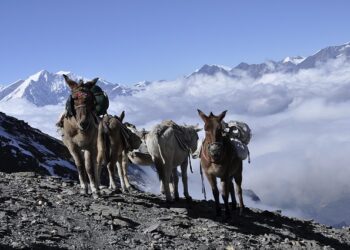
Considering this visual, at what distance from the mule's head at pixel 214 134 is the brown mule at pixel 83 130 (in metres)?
3.29

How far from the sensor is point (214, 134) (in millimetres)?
16766

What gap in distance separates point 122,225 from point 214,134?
4.31 m

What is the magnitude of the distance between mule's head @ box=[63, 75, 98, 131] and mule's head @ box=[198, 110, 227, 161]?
333 centimetres

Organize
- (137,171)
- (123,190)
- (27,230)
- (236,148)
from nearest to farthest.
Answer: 1. (27,230)
2. (236,148)
3. (123,190)
4. (137,171)

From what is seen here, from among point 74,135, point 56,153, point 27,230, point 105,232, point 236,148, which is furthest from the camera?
point 56,153

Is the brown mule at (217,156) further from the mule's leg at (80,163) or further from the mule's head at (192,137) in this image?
the mule's leg at (80,163)

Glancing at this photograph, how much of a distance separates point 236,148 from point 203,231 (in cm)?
441

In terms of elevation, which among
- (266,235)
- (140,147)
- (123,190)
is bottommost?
(266,235)

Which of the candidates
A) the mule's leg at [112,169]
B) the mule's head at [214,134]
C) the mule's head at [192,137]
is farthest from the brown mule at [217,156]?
the mule's leg at [112,169]

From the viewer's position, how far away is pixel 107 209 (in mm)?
14984

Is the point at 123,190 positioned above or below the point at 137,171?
below

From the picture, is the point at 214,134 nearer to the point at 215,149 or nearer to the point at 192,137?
the point at 215,149

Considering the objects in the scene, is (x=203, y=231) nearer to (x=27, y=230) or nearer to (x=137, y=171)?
(x=27, y=230)

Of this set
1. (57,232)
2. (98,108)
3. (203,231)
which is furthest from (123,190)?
(57,232)
